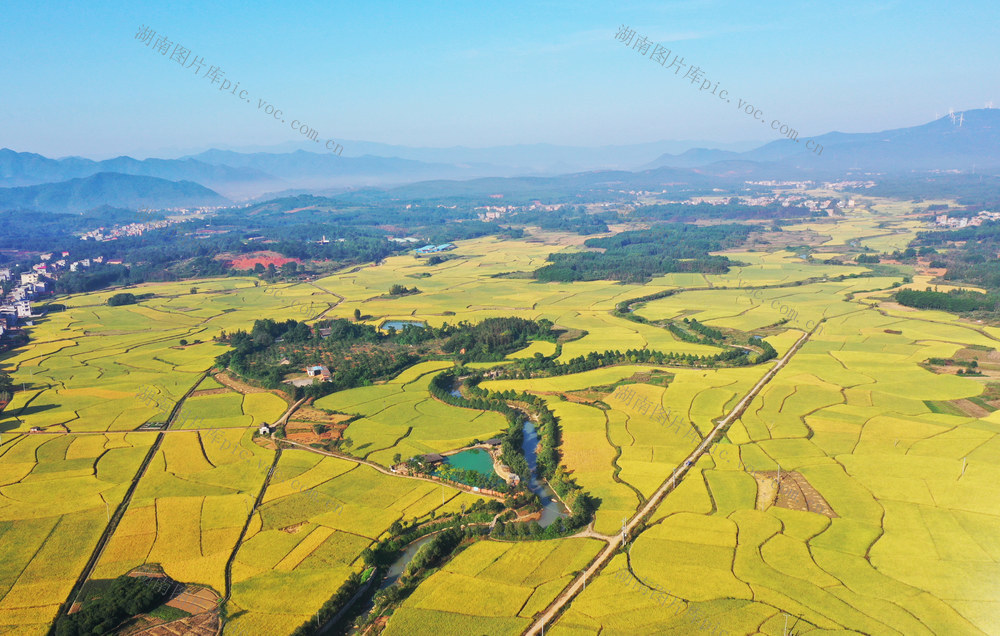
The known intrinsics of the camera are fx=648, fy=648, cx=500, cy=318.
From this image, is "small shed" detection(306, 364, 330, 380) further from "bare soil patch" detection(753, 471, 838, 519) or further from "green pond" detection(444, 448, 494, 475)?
"bare soil patch" detection(753, 471, 838, 519)

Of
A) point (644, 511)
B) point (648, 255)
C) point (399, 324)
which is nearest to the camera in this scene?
point (644, 511)

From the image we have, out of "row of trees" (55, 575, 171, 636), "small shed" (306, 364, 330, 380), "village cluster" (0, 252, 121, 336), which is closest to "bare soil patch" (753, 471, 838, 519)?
"row of trees" (55, 575, 171, 636)

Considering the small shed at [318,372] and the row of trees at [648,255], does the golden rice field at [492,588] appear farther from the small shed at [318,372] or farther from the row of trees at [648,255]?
the row of trees at [648,255]

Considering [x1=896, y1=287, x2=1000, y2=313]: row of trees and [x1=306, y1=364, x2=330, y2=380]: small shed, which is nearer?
[x1=306, y1=364, x2=330, y2=380]: small shed

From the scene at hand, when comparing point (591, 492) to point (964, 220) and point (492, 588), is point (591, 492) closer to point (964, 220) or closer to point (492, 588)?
point (492, 588)

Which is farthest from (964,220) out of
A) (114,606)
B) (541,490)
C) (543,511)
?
(114,606)

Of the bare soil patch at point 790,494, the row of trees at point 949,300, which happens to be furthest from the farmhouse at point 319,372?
the row of trees at point 949,300

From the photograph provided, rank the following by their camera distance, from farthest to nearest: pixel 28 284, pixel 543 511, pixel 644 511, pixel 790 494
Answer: pixel 28 284
pixel 790 494
pixel 543 511
pixel 644 511
